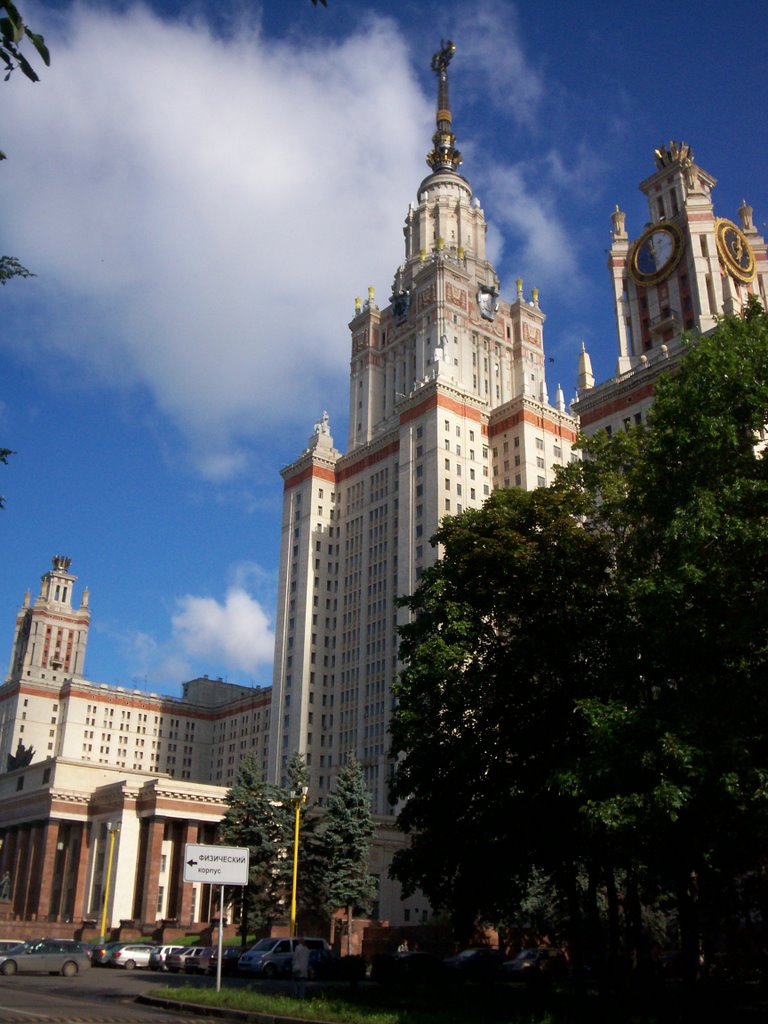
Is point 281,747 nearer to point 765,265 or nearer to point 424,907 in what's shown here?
point 424,907

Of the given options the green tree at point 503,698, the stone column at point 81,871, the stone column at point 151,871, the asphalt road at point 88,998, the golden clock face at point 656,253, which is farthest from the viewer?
the stone column at point 81,871

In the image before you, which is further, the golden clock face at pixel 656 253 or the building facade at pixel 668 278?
the golden clock face at pixel 656 253

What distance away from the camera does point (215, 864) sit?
1005 inches

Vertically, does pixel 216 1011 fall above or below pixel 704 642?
below

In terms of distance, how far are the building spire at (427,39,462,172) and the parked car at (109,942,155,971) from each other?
357 ft

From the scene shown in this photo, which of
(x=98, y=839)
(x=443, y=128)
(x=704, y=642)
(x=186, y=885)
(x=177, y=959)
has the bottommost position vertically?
(x=177, y=959)

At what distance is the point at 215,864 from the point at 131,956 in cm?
2440

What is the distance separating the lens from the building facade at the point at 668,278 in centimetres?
6631

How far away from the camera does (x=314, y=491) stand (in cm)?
11306

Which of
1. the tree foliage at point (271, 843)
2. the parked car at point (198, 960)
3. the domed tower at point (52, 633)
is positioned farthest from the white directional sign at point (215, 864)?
the domed tower at point (52, 633)

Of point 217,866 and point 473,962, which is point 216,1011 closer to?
point 217,866

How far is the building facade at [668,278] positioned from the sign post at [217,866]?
46299mm

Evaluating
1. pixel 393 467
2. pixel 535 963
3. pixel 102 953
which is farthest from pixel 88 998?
pixel 393 467

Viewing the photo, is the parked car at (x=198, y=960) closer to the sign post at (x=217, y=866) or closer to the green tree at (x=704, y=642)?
the sign post at (x=217, y=866)
